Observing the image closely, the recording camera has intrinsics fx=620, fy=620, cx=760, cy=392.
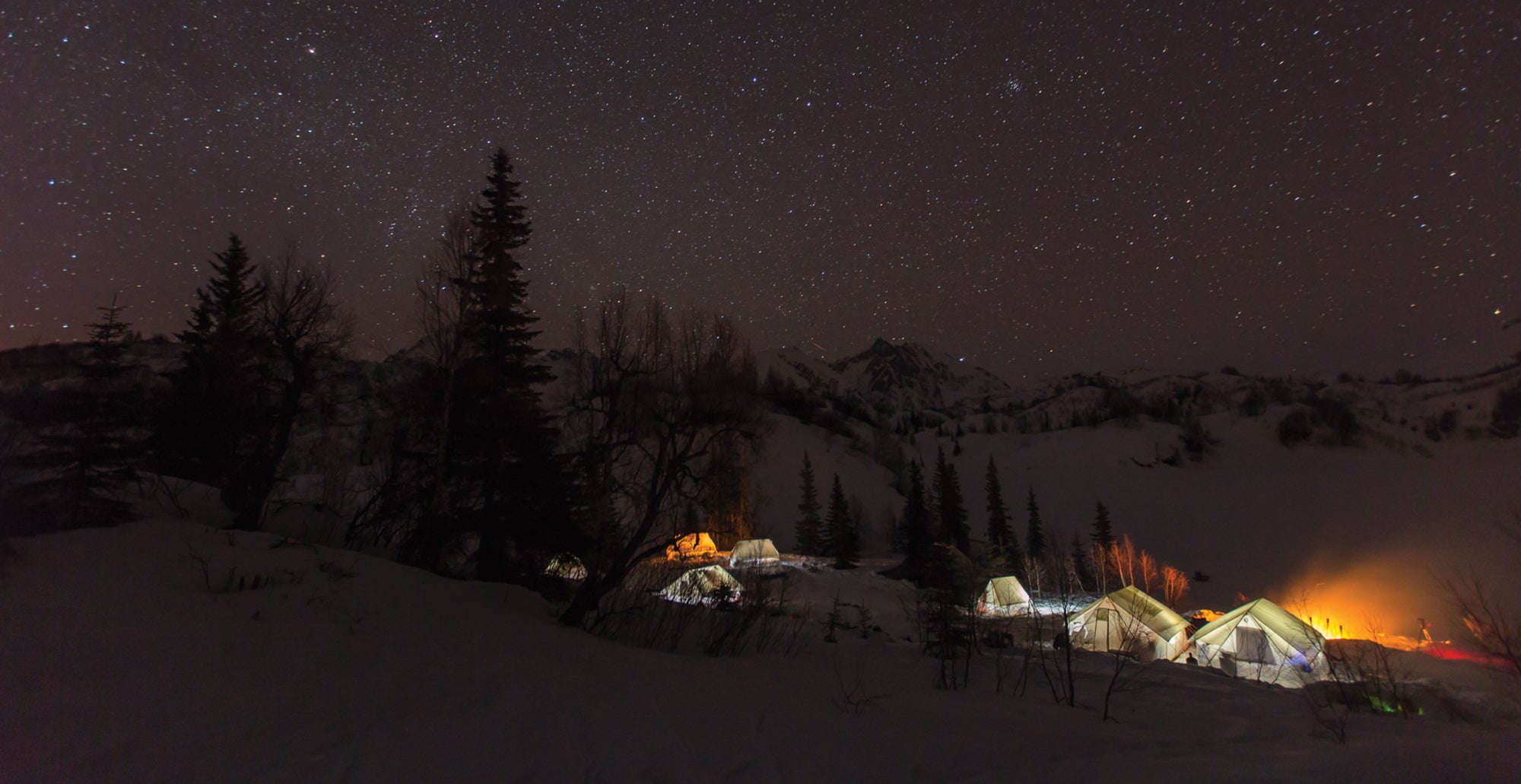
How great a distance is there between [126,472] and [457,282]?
787 cm

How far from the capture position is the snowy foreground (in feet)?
12.8

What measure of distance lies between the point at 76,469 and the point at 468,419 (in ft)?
26.8

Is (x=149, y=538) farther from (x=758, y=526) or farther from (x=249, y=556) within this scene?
(x=758, y=526)

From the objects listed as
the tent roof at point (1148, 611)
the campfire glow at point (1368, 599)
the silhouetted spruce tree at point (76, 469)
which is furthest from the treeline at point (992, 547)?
the silhouetted spruce tree at point (76, 469)

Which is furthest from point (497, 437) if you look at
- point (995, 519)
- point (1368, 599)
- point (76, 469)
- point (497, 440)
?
point (1368, 599)

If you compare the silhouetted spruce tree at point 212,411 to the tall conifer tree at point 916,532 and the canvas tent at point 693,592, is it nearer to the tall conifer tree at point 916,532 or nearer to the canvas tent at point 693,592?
the canvas tent at point 693,592

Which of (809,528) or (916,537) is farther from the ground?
(916,537)

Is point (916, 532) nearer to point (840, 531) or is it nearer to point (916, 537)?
point (916, 537)

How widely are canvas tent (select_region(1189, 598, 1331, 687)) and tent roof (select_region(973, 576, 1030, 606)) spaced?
10.8 metres

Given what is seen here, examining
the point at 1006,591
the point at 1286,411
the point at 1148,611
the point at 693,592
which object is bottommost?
the point at 1006,591

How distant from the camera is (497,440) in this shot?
1494 cm

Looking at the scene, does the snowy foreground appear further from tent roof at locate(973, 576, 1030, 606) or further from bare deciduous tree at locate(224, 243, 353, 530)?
tent roof at locate(973, 576, 1030, 606)

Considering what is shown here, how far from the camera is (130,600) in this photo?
19.0 feet

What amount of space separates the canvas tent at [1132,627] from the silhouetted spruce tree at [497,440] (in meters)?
20.6
